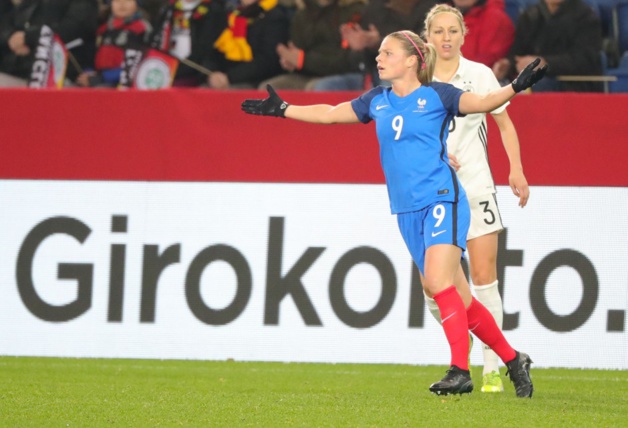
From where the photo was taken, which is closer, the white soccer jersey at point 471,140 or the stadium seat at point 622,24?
the white soccer jersey at point 471,140

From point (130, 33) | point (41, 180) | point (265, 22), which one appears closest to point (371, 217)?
point (41, 180)

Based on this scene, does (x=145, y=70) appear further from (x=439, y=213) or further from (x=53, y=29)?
(x=439, y=213)

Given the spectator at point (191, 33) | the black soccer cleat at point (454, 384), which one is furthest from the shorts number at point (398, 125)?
the spectator at point (191, 33)

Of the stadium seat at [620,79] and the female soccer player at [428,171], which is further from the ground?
the stadium seat at [620,79]

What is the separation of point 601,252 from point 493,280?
1.58 meters

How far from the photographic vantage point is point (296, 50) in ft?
32.7

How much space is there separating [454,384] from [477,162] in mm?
1467

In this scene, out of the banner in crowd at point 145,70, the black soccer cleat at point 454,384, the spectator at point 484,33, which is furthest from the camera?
the banner in crowd at point 145,70

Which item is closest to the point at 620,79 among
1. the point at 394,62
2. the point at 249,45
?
the point at 249,45

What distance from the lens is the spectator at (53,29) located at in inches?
414

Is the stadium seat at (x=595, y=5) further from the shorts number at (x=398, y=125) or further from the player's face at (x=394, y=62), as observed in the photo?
the shorts number at (x=398, y=125)

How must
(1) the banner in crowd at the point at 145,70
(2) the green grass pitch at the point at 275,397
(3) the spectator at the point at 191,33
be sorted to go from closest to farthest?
(2) the green grass pitch at the point at 275,397 → (1) the banner in crowd at the point at 145,70 → (3) the spectator at the point at 191,33

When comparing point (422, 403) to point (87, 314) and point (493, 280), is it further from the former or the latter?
point (87, 314)

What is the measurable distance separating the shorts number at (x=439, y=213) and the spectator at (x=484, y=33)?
3944mm
